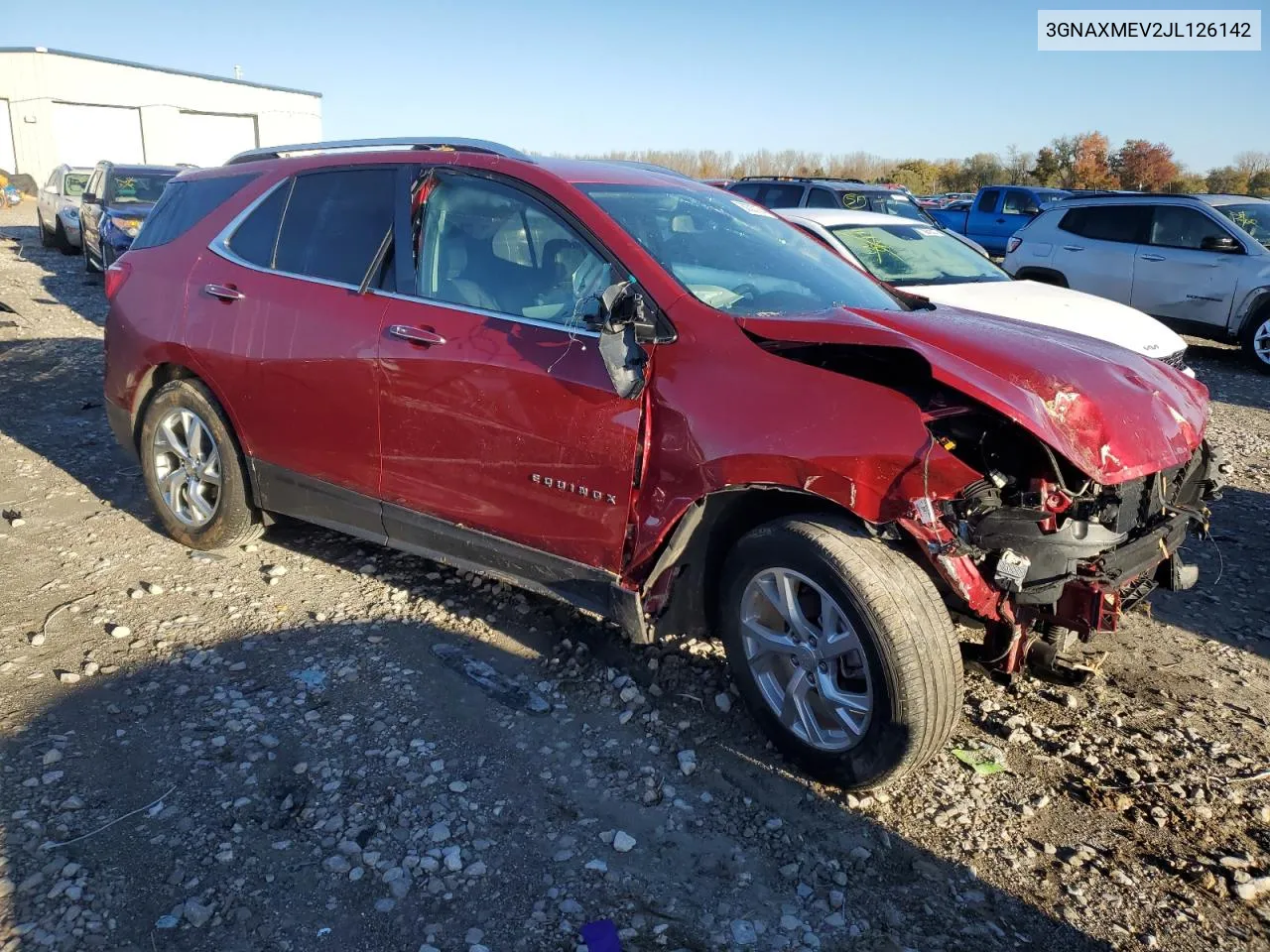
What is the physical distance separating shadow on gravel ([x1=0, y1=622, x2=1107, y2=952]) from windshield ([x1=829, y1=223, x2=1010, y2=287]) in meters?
5.41

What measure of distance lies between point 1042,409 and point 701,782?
1569mm

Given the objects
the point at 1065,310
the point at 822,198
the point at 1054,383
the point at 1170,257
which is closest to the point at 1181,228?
the point at 1170,257

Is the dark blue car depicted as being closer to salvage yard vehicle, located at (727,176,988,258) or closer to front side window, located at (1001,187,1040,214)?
salvage yard vehicle, located at (727,176,988,258)

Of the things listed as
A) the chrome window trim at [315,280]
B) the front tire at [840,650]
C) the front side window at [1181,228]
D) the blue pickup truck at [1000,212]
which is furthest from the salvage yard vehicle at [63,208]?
the front tire at [840,650]

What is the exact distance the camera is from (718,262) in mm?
3654

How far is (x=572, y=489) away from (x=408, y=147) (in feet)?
5.98

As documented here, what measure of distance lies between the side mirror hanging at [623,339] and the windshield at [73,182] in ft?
62.7

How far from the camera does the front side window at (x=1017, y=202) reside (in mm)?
20516

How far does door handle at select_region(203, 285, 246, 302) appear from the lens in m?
4.49

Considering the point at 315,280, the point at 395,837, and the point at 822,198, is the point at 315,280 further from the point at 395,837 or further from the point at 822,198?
the point at 822,198

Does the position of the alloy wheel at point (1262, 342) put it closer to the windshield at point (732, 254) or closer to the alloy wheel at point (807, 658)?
the windshield at point (732, 254)

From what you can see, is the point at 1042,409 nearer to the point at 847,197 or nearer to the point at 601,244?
the point at 601,244

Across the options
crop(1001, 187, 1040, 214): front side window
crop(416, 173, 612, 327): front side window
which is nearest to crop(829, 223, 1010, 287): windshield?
crop(416, 173, 612, 327): front side window

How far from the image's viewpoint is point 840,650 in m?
2.96
